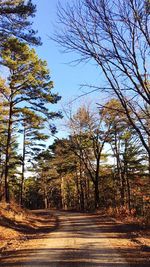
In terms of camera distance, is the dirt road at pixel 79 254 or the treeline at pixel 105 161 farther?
the treeline at pixel 105 161

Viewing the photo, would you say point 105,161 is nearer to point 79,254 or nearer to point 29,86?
point 29,86

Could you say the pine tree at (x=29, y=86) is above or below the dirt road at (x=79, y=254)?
above

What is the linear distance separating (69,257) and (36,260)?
40.0 inches

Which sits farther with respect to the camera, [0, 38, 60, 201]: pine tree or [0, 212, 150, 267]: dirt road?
[0, 38, 60, 201]: pine tree

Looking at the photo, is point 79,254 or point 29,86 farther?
point 29,86

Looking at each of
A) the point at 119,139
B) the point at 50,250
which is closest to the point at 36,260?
the point at 50,250

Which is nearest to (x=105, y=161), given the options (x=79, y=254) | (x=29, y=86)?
(x=29, y=86)

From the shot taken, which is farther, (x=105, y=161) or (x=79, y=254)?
(x=105, y=161)

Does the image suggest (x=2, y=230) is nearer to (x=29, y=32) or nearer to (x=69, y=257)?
(x=69, y=257)

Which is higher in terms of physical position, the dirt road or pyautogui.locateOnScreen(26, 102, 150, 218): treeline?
pyautogui.locateOnScreen(26, 102, 150, 218): treeline

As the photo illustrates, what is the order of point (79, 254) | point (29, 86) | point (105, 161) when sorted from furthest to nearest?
point (105, 161), point (29, 86), point (79, 254)

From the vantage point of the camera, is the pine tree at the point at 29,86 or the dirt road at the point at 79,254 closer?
the dirt road at the point at 79,254

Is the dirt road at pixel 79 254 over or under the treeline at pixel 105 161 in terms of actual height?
under

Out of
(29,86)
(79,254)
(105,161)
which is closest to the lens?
(79,254)
